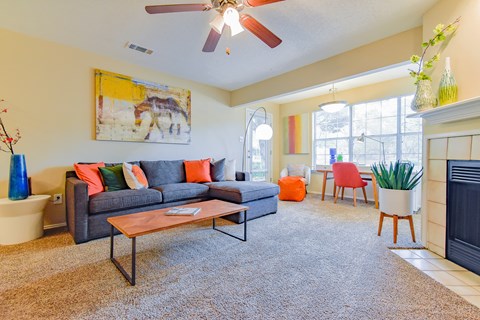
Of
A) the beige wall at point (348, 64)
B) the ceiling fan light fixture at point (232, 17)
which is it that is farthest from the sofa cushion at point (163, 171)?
the ceiling fan light fixture at point (232, 17)

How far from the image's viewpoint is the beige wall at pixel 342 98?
4000 mm

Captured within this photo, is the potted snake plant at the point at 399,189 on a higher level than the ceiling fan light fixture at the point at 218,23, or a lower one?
lower

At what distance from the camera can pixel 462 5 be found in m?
1.82

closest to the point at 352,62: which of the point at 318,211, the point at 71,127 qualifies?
the point at 318,211

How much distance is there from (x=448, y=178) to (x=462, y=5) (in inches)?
58.9

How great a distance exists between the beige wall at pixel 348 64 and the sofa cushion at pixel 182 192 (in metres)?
2.21

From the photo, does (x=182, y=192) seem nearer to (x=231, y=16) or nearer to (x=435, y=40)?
(x=231, y=16)

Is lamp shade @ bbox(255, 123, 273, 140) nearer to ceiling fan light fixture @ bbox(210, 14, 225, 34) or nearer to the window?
the window

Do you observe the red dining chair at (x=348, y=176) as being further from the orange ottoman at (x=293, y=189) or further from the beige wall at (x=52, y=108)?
the beige wall at (x=52, y=108)

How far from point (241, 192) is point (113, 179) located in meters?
1.67

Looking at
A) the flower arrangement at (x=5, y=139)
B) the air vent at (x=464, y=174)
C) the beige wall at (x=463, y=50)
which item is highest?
the beige wall at (x=463, y=50)

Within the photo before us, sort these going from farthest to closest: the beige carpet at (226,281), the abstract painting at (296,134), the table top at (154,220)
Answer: the abstract painting at (296,134), the table top at (154,220), the beige carpet at (226,281)

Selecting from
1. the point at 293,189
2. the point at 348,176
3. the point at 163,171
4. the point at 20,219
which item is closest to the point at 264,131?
the point at 293,189

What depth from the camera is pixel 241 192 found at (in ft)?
9.53
